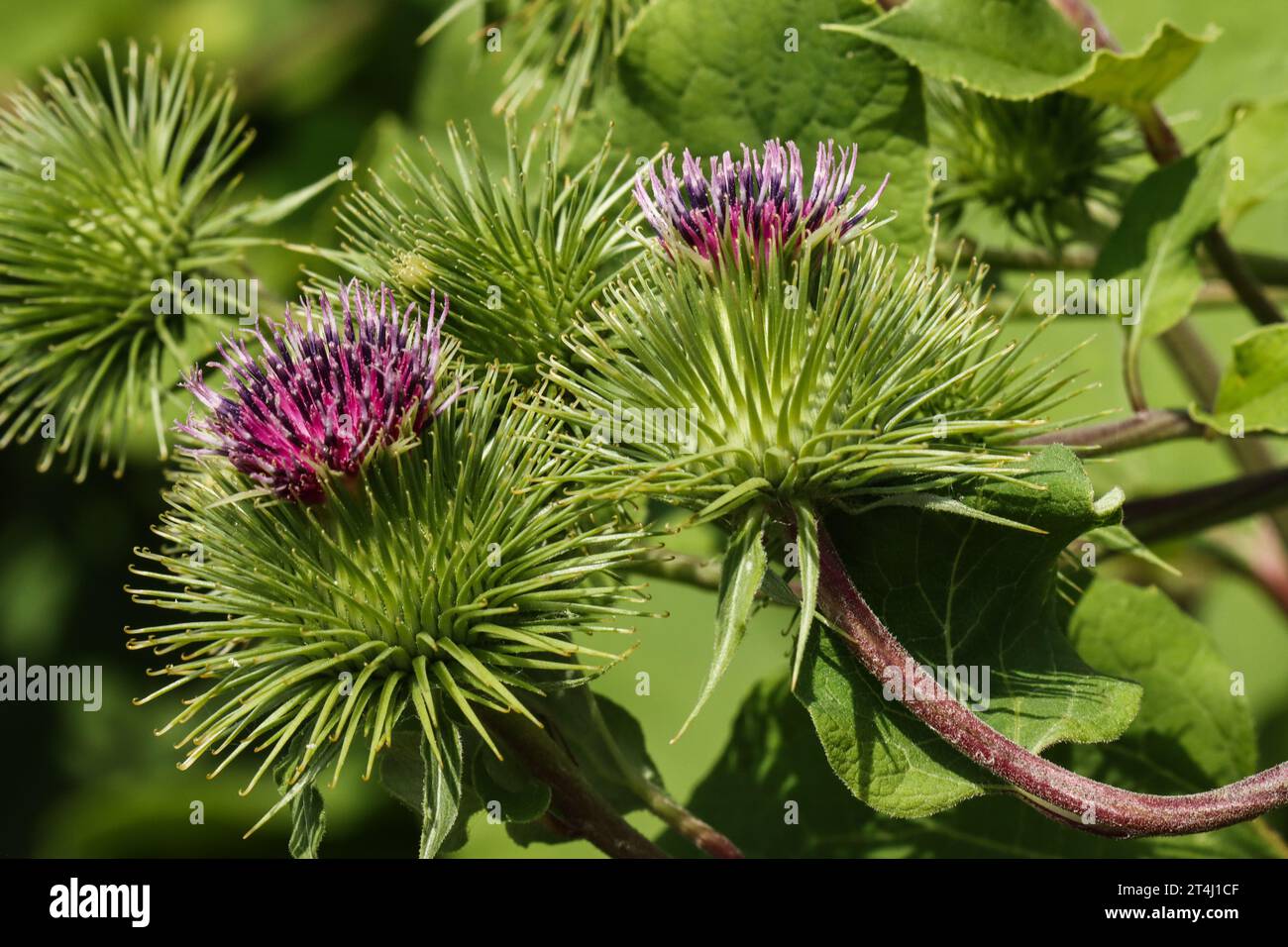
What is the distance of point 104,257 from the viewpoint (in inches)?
95.7

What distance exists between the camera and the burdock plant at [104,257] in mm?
2387

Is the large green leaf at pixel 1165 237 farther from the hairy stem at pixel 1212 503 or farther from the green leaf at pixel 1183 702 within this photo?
the green leaf at pixel 1183 702

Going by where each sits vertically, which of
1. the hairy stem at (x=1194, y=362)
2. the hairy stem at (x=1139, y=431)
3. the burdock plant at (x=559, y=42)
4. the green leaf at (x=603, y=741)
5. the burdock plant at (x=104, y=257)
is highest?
the burdock plant at (x=559, y=42)

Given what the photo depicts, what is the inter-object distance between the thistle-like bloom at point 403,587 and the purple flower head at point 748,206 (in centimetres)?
30

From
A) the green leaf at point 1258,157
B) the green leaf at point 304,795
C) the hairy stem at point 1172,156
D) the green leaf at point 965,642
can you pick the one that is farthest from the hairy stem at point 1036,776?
the green leaf at point 1258,157

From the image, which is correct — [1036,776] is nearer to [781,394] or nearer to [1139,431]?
[781,394]

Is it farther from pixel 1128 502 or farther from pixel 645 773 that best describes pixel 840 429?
pixel 1128 502

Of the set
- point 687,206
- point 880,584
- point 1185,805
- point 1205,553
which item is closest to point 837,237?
point 687,206

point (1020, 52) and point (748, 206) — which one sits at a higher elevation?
point (1020, 52)

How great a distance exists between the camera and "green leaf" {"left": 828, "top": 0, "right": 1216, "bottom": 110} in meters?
2.00

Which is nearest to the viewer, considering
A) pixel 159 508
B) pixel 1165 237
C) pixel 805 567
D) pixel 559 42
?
pixel 805 567

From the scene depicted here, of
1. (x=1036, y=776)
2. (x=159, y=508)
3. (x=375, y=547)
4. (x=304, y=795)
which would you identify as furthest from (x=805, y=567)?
(x=159, y=508)

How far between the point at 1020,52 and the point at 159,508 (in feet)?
9.17

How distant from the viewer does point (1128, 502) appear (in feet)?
7.41
